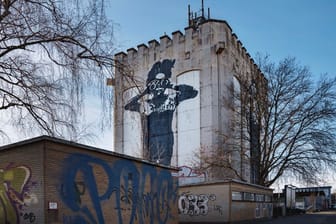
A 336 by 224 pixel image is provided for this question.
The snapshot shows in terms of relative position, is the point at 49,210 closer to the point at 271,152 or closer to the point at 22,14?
the point at 22,14

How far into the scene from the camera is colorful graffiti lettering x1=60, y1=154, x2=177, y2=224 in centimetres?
1223

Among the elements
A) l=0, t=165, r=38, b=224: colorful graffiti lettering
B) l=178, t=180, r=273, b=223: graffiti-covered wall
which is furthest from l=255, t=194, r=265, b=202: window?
l=0, t=165, r=38, b=224: colorful graffiti lettering

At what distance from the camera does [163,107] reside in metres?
38.4

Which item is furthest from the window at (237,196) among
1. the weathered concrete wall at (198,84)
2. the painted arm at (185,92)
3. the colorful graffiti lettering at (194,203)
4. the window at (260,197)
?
the painted arm at (185,92)

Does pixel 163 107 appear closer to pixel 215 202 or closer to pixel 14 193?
pixel 215 202

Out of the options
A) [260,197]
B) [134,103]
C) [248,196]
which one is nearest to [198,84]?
[260,197]

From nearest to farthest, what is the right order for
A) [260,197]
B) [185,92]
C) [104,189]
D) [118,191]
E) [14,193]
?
[14,193]
[104,189]
[118,191]
[260,197]
[185,92]

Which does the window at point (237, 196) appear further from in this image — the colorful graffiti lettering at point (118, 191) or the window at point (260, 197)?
the colorful graffiti lettering at point (118, 191)

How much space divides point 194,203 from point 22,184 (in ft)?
53.1

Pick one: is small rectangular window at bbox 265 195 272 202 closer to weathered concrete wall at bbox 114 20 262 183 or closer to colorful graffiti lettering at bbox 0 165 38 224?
weathered concrete wall at bbox 114 20 262 183

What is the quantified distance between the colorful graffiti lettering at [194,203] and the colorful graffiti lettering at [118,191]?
6785 millimetres

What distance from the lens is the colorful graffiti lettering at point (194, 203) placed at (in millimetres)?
25609

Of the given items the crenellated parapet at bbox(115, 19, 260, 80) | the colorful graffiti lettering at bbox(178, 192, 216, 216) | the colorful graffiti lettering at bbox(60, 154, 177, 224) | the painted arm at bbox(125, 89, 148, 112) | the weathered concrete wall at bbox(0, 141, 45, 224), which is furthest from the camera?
the crenellated parapet at bbox(115, 19, 260, 80)

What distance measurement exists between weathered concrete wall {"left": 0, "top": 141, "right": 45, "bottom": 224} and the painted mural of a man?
24.7 meters
